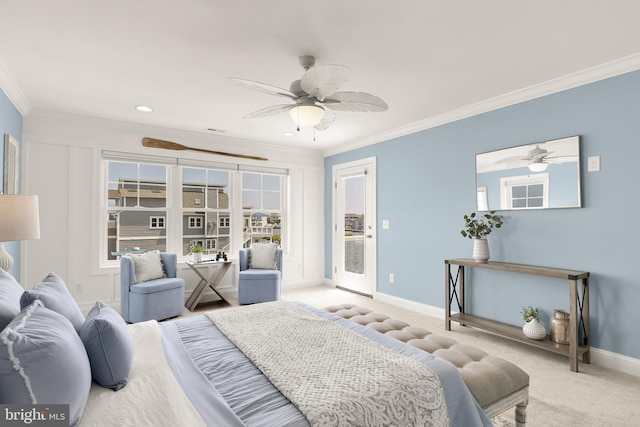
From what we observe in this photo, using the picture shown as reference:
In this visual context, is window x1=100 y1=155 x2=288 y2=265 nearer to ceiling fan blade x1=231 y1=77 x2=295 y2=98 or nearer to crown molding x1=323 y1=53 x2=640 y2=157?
crown molding x1=323 y1=53 x2=640 y2=157

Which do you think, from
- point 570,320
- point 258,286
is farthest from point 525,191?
point 258,286

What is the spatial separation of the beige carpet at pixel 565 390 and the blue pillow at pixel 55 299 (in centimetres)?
241

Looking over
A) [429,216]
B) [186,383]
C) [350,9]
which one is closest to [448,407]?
[186,383]

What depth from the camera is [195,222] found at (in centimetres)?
523

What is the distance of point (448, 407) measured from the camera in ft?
4.99

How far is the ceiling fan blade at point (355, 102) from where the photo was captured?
252 centimetres

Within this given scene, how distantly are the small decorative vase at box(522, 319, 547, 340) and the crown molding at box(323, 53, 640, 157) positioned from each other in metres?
2.16

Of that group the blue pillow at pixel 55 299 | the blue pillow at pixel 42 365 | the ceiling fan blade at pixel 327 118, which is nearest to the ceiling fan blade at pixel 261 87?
the ceiling fan blade at pixel 327 118

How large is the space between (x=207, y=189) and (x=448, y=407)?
4.63 m

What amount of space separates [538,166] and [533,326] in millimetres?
1505

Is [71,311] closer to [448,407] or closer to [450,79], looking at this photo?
[448,407]

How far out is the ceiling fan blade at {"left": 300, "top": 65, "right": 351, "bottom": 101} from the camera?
2.14 meters

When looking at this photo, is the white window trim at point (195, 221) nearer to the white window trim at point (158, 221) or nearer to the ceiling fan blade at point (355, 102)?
the white window trim at point (158, 221)

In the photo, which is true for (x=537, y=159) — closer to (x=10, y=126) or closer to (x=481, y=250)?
(x=481, y=250)
